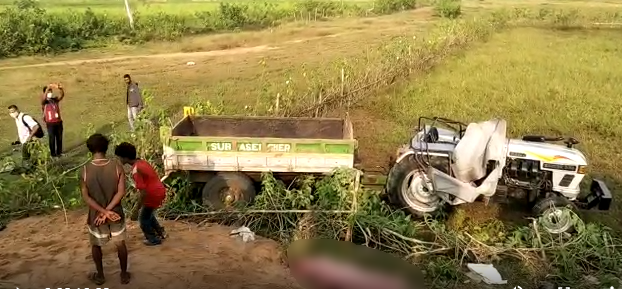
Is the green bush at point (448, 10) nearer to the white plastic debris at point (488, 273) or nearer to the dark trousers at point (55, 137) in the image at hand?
the dark trousers at point (55, 137)

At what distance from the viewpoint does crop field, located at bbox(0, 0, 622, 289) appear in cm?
593

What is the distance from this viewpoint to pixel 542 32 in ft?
86.9

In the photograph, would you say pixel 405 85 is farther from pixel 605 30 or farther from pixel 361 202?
pixel 605 30

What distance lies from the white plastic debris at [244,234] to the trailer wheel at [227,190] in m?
0.97

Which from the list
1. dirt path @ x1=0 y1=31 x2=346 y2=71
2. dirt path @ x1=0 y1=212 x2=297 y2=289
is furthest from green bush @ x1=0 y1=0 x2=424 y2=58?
dirt path @ x1=0 y1=212 x2=297 y2=289

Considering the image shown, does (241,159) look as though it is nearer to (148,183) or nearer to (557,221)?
(148,183)

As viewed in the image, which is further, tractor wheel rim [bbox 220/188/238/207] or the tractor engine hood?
tractor wheel rim [bbox 220/188/238/207]

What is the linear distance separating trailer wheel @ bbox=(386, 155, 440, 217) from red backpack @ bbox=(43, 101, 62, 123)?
5.34m

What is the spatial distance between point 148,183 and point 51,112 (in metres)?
4.71

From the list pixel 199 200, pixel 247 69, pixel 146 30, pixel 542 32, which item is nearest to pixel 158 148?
pixel 199 200

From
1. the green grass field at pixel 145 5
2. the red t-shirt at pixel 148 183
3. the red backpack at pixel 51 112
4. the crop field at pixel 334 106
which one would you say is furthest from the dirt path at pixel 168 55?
the red t-shirt at pixel 148 183

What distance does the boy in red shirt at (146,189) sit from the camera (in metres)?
4.94

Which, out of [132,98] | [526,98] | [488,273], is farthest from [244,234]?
[526,98]

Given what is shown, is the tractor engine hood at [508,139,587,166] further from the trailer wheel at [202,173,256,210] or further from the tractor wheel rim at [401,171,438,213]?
the trailer wheel at [202,173,256,210]
